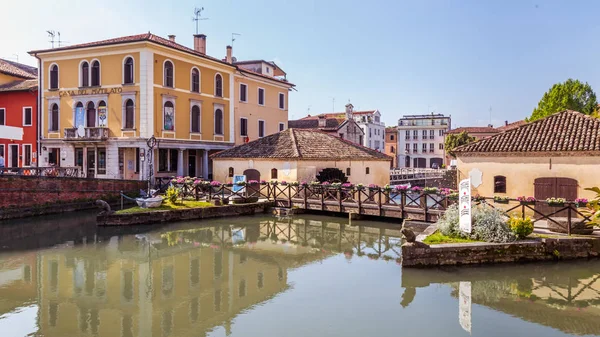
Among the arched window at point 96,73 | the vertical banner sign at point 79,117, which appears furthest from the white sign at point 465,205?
the vertical banner sign at point 79,117

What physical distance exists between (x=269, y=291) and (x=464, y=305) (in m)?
4.57

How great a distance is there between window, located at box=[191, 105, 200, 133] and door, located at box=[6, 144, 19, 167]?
42.4ft

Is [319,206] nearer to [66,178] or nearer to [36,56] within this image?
[66,178]

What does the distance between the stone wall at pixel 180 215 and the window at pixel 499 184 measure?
10892 millimetres

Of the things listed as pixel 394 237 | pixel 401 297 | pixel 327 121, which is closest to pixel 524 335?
pixel 401 297

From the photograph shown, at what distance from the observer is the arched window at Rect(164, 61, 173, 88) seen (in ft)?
99.2

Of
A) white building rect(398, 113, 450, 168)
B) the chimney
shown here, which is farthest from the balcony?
white building rect(398, 113, 450, 168)

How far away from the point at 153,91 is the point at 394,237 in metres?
18.2

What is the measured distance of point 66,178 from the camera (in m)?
24.7

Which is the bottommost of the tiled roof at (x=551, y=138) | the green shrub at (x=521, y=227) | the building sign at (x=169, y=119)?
the green shrub at (x=521, y=227)

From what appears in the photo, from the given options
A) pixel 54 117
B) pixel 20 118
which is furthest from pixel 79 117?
pixel 20 118

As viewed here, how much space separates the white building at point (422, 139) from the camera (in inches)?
3056

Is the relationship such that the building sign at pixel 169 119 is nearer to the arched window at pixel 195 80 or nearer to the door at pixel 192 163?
the arched window at pixel 195 80

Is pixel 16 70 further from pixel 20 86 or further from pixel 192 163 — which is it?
pixel 192 163
